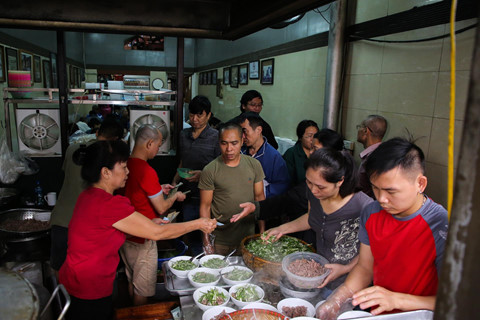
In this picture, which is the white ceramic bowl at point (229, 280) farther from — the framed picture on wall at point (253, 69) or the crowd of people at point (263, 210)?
the framed picture on wall at point (253, 69)

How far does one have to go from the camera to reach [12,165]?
13.0 feet

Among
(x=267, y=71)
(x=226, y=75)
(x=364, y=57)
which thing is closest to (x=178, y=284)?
(x=364, y=57)

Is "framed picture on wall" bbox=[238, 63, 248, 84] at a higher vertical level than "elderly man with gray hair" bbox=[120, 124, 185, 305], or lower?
higher

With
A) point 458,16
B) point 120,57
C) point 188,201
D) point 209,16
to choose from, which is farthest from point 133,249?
point 120,57

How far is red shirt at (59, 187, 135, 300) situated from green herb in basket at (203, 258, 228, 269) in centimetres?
61

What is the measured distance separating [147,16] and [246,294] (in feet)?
6.20

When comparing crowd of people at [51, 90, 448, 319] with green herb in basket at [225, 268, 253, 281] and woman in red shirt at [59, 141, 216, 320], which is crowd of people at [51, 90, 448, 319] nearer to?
woman in red shirt at [59, 141, 216, 320]

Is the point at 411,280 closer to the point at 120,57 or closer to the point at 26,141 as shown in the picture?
the point at 26,141

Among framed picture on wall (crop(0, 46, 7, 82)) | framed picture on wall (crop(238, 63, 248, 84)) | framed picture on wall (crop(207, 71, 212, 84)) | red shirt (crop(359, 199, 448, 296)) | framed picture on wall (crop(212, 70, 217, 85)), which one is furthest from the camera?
framed picture on wall (crop(207, 71, 212, 84))

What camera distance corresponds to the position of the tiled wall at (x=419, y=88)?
2863mm

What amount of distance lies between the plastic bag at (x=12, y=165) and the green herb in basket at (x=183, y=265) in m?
2.69

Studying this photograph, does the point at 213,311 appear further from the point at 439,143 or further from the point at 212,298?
the point at 439,143

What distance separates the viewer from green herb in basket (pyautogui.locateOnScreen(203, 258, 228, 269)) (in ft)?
7.83

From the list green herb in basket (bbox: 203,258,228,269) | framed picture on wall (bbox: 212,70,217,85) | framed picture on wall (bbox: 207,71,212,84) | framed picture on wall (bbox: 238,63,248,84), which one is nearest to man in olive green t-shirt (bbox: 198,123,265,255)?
green herb in basket (bbox: 203,258,228,269)
